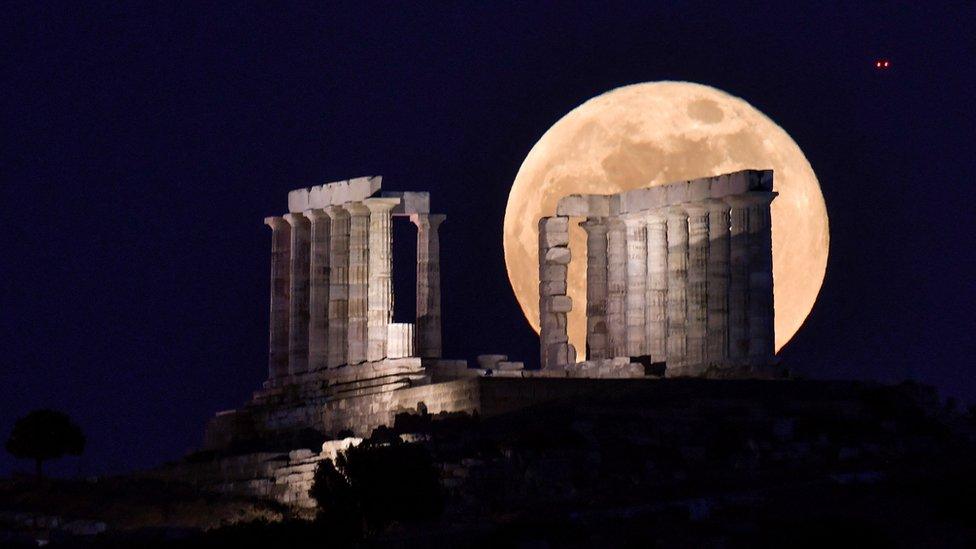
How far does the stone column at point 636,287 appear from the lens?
300 feet

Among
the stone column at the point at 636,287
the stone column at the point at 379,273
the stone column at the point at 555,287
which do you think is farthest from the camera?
the stone column at the point at 555,287

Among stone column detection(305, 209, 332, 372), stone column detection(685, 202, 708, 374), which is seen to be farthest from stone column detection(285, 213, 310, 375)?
stone column detection(685, 202, 708, 374)

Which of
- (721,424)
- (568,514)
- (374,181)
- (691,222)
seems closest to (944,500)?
(568,514)

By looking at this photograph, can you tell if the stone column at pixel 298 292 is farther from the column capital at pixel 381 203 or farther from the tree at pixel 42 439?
the tree at pixel 42 439

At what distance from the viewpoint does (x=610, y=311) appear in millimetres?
94375

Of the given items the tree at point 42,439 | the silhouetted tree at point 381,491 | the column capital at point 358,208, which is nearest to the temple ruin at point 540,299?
the column capital at point 358,208

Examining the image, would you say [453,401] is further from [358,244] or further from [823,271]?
[823,271]

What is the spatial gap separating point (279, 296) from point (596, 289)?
Answer: 44.3 feet

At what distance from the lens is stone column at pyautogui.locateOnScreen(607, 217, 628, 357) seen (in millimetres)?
93688

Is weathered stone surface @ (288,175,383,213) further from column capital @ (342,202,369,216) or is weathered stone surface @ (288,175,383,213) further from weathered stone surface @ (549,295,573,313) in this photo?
weathered stone surface @ (549,295,573,313)

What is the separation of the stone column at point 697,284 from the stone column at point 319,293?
14.8 metres

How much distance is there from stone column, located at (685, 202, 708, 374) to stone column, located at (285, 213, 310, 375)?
16468 millimetres

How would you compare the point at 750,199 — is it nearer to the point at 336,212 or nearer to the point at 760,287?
the point at 760,287

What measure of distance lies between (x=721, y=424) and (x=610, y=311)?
24.4 meters
